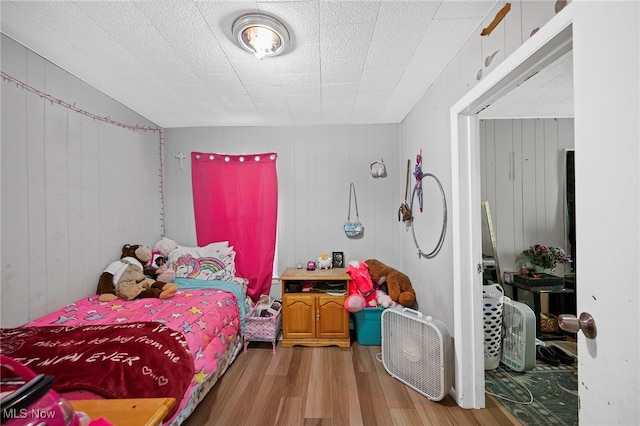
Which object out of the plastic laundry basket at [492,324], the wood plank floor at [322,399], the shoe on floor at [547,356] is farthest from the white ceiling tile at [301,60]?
the shoe on floor at [547,356]

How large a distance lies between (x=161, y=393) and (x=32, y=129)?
1.88 meters

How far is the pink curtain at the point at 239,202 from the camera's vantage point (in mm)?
3240

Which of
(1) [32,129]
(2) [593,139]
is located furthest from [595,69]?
(1) [32,129]

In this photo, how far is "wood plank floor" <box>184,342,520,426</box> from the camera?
5.76ft

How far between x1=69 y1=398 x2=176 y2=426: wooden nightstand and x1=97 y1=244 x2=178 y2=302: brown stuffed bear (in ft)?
5.28

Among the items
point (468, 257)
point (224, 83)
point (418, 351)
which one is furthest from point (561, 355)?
point (224, 83)

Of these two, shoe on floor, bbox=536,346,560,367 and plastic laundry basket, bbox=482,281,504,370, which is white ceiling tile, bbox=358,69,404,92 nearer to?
plastic laundry basket, bbox=482,281,504,370

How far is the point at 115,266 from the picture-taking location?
2.46 m

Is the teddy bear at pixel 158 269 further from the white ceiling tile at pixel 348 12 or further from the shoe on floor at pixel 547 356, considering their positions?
the shoe on floor at pixel 547 356

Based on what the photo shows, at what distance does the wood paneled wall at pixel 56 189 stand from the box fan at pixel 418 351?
2499 millimetres

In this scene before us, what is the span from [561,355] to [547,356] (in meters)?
0.12

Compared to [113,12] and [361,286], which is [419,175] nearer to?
[361,286]

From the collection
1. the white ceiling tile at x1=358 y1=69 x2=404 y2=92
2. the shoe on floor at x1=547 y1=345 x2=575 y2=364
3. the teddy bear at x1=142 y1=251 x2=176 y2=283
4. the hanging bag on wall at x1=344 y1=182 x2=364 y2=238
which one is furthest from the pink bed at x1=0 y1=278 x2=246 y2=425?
the shoe on floor at x1=547 y1=345 x2=575 y2=364

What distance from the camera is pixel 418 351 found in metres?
2.01
